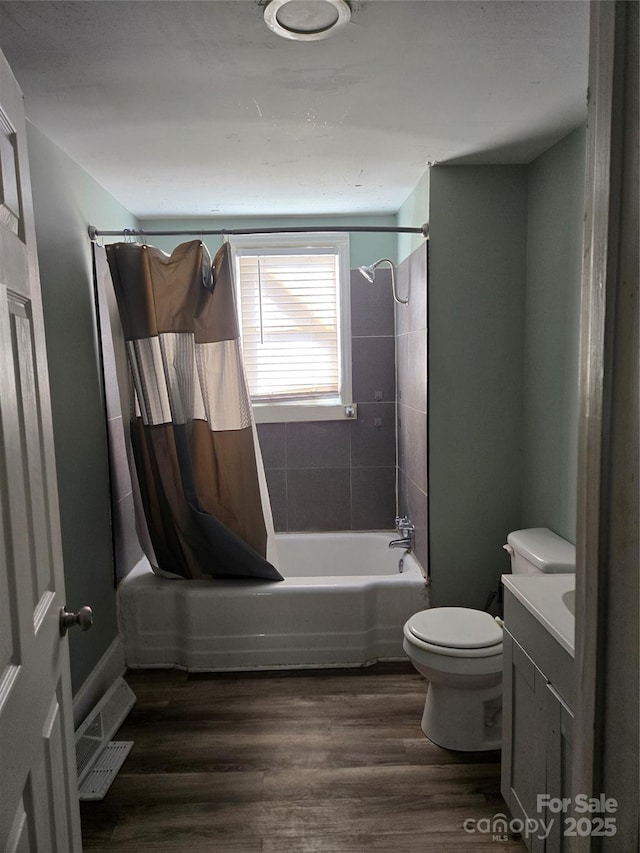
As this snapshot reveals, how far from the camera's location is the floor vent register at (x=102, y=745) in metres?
2.15

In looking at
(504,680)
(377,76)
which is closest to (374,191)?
→ (377,76)

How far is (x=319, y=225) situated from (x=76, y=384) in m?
1.94

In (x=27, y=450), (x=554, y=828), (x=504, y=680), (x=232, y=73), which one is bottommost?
(x=554, y=828)

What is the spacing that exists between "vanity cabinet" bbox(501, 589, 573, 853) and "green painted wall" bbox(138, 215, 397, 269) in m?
2.52

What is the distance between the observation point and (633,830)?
0.60 metres

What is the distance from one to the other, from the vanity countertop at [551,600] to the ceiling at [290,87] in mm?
1470

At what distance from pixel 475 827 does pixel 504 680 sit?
484 mm

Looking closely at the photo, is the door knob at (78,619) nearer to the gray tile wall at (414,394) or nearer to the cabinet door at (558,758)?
the cabinet door at (558,758)

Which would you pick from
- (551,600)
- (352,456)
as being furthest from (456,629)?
(352,456)

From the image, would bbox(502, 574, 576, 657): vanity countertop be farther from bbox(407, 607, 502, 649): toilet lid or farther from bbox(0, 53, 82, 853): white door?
bbox(0, 53, 82, 853): white door

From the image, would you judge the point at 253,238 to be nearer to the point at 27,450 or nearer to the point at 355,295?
the point at 355,295

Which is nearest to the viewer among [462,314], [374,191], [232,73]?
[232,73]

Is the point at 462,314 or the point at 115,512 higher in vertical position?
the point at 462,314

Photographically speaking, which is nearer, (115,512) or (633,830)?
(633,830)
